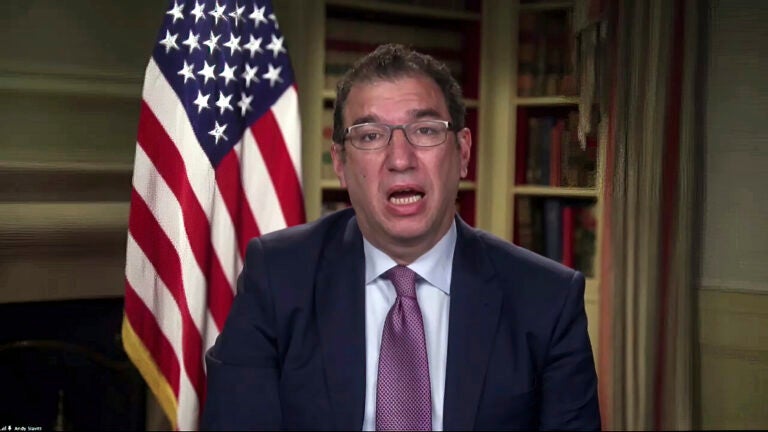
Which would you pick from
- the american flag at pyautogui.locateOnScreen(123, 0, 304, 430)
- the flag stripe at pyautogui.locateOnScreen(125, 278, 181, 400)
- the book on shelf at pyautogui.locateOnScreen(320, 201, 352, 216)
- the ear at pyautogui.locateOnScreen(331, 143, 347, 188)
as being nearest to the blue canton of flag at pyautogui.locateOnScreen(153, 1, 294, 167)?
the american flag at pyautogui.locateOnScreen(123, 0, 304, 430)

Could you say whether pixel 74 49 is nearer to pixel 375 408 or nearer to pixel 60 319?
pixel 60 319

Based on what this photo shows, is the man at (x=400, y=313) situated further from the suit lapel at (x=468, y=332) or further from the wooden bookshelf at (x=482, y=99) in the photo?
the wooden bookshelf at (x=482, y=99)

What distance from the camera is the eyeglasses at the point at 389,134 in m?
1.31

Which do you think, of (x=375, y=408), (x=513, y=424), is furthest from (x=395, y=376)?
(x=513, y=424)

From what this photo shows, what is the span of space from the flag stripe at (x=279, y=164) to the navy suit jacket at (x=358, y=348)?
62 cm

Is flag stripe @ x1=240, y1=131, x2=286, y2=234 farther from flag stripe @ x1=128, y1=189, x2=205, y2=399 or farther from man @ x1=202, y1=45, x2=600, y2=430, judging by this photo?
man @ x1=202, y1=45, x2=600, y2=430

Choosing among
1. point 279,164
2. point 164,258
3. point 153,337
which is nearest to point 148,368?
point 153,337

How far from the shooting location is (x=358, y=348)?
1.28m

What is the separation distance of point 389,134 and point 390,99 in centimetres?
5

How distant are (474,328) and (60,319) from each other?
1.33m

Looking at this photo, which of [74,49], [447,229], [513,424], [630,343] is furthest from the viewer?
[74,49]

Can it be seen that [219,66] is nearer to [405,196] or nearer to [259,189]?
[259,189]

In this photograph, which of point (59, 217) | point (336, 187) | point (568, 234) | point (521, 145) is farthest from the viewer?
point (521, 145)

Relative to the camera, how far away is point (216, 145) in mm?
1896
